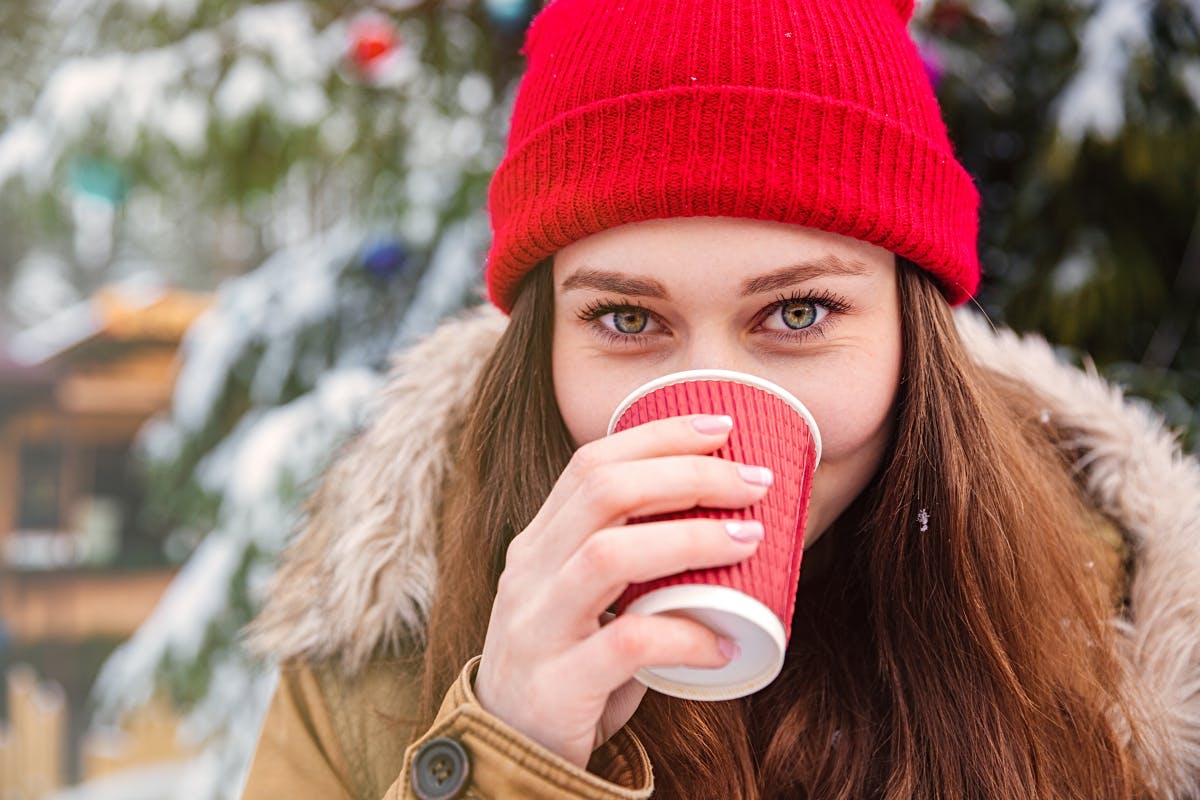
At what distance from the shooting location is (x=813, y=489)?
1285mm

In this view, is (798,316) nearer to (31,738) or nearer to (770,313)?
(770,313)

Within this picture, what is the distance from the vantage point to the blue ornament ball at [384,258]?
3.08 meters

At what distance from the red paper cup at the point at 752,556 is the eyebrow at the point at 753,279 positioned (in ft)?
0.68

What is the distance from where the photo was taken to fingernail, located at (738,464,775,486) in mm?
911

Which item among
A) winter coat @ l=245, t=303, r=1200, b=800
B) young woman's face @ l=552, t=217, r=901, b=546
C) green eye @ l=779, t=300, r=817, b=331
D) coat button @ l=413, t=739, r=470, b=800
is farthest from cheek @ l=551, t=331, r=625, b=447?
coat button @ l=413, t=739, r=470, b=800

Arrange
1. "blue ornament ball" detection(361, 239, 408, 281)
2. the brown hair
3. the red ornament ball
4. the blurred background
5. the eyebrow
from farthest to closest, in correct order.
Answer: "blue ornament ball" detection(361, 239, 408, 281) < the red ornament ball < the blurred background < the brown hair < the eyebrow

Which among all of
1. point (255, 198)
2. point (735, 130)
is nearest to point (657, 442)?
point (735, 130)

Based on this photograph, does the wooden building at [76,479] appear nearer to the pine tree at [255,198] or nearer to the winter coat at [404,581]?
the pine tree at [255,198]

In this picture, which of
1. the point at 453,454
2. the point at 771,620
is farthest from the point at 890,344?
the point at 453,454

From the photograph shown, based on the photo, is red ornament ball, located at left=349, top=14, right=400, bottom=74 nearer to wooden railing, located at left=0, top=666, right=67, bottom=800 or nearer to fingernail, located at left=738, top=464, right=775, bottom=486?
fingernail, located at left=738, top=464, right=775, bottom=486

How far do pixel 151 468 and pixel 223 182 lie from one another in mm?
1010

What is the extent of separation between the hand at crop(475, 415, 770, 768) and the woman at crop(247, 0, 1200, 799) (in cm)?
4

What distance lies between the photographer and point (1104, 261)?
2.65m

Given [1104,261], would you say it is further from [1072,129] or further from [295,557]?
[295,557]
